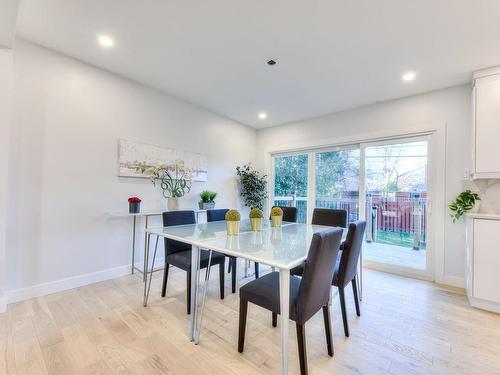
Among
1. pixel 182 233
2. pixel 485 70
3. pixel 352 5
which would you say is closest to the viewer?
→ pixel 352 5

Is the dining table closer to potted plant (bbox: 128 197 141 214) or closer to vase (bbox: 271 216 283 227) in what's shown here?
vase (bbox: 271 216 283 227)

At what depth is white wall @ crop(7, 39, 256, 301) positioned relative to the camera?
2.33 metres

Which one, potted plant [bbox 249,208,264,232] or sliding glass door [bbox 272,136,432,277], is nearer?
potted plant [bbox 249,208,264,232]

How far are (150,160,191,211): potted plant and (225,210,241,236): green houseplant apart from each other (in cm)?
140

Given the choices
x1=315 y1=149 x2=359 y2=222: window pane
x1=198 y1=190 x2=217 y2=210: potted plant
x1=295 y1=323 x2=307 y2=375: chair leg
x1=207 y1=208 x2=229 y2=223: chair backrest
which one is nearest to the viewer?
x1=295 y1=323 x2=307 y2=375: chair leg

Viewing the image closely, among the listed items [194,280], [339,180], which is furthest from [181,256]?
[339,180]

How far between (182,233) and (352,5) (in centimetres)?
227

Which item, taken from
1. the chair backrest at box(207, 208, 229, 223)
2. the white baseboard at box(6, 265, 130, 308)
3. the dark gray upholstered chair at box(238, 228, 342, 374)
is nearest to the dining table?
the dark gray upholstered chair at box(238, 228, 342, 374)

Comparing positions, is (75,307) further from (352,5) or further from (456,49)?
(456,49)

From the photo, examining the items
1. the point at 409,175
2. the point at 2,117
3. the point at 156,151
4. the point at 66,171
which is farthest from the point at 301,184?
the point at 2,117

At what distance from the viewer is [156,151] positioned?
334 cm

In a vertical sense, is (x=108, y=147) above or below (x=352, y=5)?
below

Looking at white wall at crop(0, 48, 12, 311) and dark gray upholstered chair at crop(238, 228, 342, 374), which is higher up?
white wall at crop(0, 48, 12, 311)

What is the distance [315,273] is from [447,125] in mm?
3016
